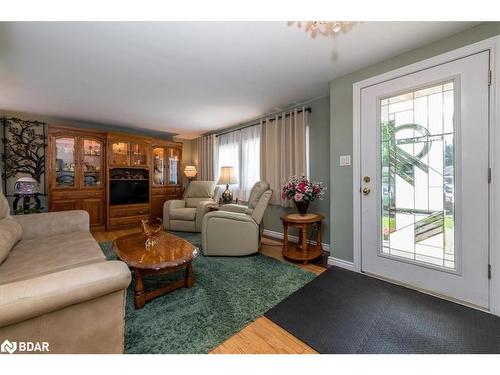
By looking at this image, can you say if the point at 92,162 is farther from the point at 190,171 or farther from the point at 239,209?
the point at 239,209

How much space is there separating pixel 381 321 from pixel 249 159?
3.06 m

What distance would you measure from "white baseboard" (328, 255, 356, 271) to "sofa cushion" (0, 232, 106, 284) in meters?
2.21

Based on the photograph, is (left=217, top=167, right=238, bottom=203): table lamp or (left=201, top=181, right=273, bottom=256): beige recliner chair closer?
(left=201, top=181, right=273, bottom=256): beige recliner chair

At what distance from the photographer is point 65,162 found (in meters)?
3.63

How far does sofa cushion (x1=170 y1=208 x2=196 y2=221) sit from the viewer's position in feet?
12.2

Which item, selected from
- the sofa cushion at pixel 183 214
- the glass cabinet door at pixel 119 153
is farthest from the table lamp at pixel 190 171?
the sofa cushion at pixel 183 214

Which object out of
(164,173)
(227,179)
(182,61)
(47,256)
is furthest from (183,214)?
(182,61)

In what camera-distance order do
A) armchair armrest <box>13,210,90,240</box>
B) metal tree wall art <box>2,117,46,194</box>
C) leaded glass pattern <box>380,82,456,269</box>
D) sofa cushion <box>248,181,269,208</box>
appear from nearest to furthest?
leaded glass pattern <box>380,82,456,269</box>, armchair armrest <box>13,210,90,240</box>, sofa cushion <box>248,181,269,208</box>, metal tree wall art <box>2,117,46,194</box>

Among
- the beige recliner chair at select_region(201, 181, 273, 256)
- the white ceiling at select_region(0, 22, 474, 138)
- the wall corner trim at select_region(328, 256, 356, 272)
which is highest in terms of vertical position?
the white ceiling at select_region(0, 22, 474, 138)

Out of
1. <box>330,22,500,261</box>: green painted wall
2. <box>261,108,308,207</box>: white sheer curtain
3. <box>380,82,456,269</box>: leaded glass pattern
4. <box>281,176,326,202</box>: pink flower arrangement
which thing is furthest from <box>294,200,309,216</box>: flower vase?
<box>380,82,456,269</box>: leaded glass pattern

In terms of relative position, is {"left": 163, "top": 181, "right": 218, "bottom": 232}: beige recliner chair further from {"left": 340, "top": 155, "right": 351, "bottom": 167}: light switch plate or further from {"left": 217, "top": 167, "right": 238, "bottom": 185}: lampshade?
{"left": 340, "top": 155, "right": 351, "bottom": 167}: light switch plate
